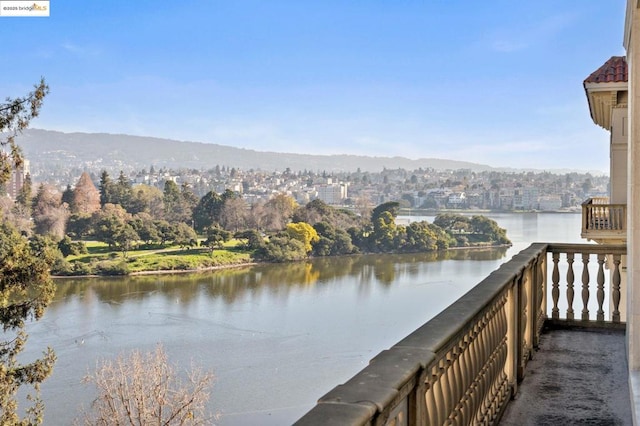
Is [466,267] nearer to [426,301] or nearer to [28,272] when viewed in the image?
[426,301]

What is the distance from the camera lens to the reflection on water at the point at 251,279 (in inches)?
2040

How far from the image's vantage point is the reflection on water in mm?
51812

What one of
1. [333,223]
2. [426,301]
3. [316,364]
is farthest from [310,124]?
[316,364]

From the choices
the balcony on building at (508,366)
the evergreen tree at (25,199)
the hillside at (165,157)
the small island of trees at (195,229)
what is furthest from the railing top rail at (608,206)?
the hillside at (165,157)

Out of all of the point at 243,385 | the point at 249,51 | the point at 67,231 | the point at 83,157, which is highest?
the point at 249,51

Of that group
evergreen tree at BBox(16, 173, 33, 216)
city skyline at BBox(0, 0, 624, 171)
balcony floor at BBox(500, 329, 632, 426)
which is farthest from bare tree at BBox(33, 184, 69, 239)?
balcony floor at BBox(500, 329, 632, 426)

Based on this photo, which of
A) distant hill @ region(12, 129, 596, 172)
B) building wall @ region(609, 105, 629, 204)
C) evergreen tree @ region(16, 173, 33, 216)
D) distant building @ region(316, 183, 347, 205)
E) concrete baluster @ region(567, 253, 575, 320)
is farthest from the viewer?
distant hill @ region(12, 129, 596, 172)

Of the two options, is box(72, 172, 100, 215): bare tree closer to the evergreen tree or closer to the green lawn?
the evergreen tree

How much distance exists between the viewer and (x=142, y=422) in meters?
23.6

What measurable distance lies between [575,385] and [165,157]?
160369 millimetres

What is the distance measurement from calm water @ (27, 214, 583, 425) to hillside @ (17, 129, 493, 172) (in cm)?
7442

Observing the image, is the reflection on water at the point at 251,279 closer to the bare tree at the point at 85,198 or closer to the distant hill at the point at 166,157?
the bare tree at the point at 85,198

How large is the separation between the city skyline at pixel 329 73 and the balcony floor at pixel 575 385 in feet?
295

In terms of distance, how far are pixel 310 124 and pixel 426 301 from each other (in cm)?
6827
